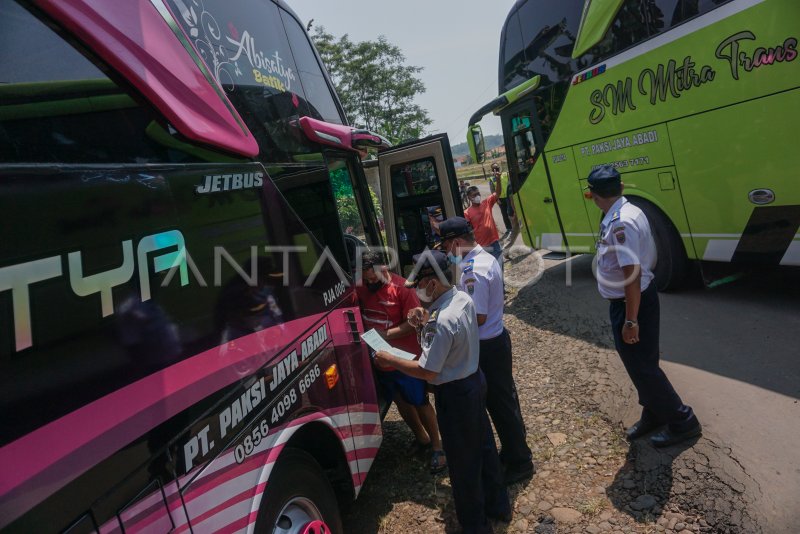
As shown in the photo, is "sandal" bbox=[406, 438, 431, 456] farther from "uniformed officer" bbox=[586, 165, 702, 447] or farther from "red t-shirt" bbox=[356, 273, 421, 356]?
"uniformed officer" bbox=[586, 165, 702, 447]

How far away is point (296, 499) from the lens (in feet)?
7.08

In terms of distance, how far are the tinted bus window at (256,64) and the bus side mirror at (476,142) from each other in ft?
14.4

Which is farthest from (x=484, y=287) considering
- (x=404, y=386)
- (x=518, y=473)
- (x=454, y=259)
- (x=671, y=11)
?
(x=671, y=11)

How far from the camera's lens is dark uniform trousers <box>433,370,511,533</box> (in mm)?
2557

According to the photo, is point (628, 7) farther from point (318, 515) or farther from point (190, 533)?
point (190, 533)

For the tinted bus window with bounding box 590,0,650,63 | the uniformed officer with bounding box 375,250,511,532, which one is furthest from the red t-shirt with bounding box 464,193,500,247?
the uniformed officer with bounding box 375,250,511,532

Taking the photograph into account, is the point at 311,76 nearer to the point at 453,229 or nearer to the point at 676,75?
the point at 453,229

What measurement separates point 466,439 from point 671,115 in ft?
13.7

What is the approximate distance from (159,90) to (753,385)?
4.00m

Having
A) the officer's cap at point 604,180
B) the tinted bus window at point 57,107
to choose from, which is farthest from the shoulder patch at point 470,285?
the tinted bus window at point 57,107

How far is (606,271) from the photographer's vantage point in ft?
9.96

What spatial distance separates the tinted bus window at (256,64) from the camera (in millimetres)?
2186

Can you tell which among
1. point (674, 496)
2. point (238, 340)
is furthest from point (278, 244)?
point (674, 496)

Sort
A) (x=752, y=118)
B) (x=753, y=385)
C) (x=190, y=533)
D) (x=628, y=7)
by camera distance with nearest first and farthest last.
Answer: (x=190, y=533)
(x=753, y=385)
(x=752, y=118)
(x=628, y=7)
